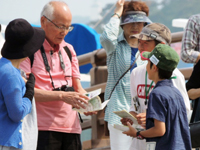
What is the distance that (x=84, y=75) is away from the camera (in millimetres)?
9094

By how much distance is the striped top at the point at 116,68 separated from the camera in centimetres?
457

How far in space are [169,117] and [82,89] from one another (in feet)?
3.95

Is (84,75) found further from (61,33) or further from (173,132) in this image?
(173,132)

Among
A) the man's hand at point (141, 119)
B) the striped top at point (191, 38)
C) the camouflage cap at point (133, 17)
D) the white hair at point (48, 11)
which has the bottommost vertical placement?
the man's hand at point (141, 119)

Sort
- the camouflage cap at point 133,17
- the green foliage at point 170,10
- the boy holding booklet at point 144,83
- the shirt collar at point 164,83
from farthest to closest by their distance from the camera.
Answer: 1. the green foliage at point 170,10
2. the camouflage cap at point 133,17
3. the boy holding booklet at point 144,83
4. the shirt collar at point 164,83

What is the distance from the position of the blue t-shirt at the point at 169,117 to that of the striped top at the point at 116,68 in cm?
114

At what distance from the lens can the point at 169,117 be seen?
132 inches

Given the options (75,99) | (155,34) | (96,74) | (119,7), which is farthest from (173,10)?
(75,99)

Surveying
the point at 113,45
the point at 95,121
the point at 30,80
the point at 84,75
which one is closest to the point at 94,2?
the point at 84,75

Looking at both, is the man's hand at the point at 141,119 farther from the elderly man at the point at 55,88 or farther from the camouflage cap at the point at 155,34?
the camouflage cap at the point at 155,34

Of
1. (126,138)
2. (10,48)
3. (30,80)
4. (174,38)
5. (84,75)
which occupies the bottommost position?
(84,75)

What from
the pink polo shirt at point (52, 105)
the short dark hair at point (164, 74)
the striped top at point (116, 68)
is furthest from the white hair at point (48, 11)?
the short dark hair at point (164, 74)

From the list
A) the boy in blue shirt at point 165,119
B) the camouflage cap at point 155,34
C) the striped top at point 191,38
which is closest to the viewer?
the boy in blue shirt at point 165,119

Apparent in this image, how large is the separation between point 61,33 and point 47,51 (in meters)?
0.21
